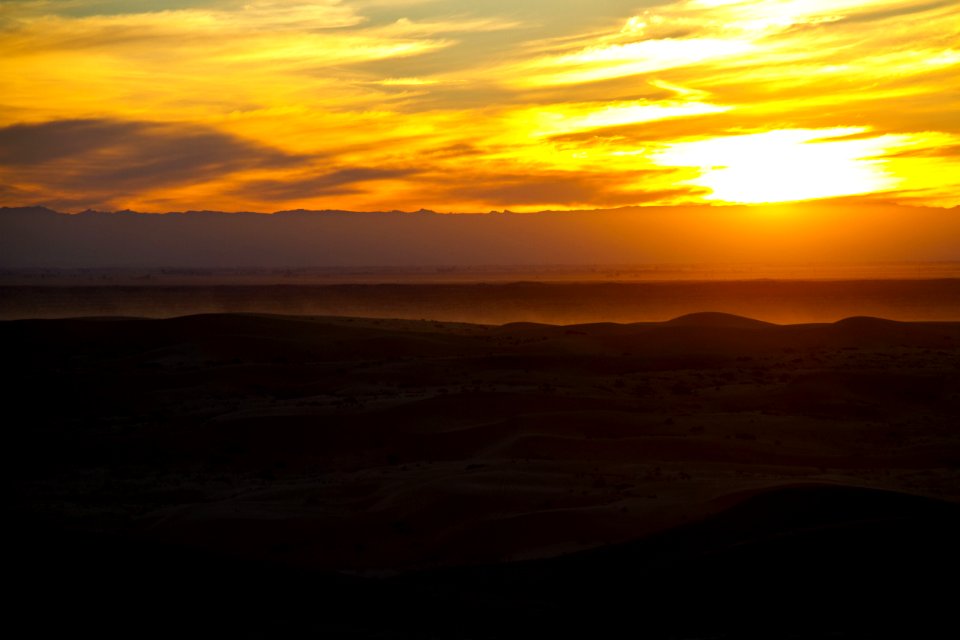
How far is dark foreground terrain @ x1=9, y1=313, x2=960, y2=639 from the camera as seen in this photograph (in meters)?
7.21

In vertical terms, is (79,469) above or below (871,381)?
below

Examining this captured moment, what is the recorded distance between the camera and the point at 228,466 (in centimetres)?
1636

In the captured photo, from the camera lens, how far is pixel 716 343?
29.6m

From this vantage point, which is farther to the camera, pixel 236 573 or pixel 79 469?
pixel 79 469

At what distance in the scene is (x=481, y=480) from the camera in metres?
13.1

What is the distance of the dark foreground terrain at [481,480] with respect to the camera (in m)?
7.21

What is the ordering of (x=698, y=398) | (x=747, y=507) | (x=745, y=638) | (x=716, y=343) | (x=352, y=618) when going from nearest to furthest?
(x=745, y=638)
(x=352, y=618)
(x=747, y=507)
(x=698, y=398)
(x=716, y=343)

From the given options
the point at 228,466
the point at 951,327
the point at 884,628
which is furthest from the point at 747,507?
the point at 951,327

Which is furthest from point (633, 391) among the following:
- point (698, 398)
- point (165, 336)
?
point (165, 336)

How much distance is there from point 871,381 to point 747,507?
1238 cm

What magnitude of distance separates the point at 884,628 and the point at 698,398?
46.0 feet

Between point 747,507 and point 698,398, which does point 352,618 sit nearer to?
point 747,507

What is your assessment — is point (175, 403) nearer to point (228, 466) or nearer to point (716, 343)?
point (228, 466)

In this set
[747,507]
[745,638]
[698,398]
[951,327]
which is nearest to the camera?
[745,638]
